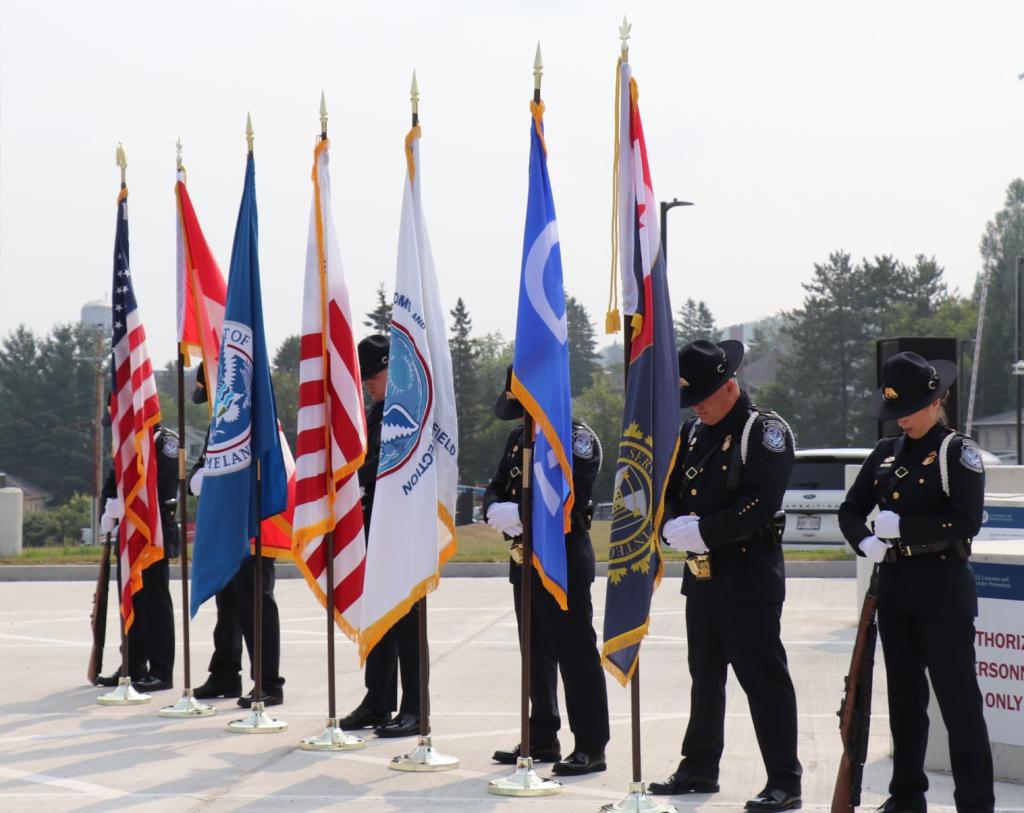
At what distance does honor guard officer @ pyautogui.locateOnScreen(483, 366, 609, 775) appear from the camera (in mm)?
7707

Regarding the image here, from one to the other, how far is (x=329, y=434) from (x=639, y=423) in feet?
8.36

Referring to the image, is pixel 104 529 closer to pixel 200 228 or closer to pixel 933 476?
pixel 200 228

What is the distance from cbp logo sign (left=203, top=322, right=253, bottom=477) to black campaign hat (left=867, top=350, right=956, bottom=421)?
414cm

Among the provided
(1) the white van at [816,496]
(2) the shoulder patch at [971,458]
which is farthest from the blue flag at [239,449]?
(1) the white van at [816,496]

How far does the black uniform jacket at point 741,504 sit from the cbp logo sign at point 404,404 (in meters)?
1.57

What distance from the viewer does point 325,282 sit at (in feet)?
29.2

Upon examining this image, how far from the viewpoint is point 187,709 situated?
950cm

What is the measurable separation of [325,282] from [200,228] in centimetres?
156

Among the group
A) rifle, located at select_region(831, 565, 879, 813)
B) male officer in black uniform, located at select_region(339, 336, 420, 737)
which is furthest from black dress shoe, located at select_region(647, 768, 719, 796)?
male officer in black uniform, located at select_region(339, 336, 420, 737)

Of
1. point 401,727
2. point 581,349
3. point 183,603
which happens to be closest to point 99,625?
point 183,603

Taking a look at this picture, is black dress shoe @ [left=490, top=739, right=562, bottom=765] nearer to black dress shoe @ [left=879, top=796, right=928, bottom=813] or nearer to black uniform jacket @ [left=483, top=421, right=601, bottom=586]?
black uniform jacket @ [left=483, top=421, right=601, bottom=586]

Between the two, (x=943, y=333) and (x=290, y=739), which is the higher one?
(x=943, y=333)

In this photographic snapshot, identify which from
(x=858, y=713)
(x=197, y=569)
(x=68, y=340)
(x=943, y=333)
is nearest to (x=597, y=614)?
(x=197, y=569)

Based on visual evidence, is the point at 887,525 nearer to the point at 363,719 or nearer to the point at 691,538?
the point at 691,538
